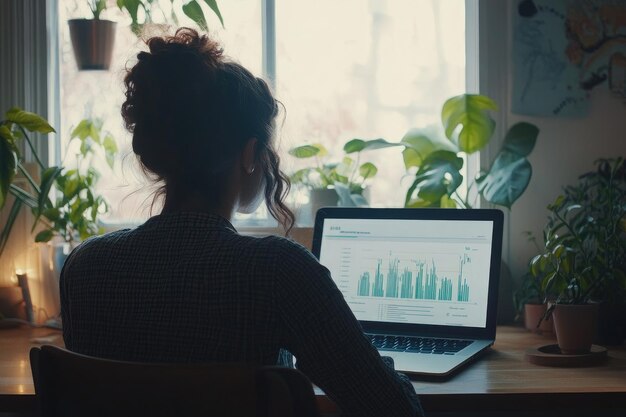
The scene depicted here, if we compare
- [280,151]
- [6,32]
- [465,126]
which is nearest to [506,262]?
[465,126]

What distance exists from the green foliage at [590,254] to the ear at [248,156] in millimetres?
802

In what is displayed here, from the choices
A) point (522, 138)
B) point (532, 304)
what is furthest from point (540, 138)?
point (532, 304)

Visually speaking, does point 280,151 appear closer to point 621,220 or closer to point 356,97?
point 621,220

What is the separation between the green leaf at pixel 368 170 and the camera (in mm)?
2188

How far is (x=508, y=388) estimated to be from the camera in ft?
4.45

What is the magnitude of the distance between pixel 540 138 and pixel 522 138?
4.8 inches

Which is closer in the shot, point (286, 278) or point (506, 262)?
point (286, 278)

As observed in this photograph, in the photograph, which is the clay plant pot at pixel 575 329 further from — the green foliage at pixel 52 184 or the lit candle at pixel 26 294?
the lit candle at pixel 26 294

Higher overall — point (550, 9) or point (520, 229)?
point (550, 9)

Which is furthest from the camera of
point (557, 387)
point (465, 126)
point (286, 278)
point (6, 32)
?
point (6, 32)

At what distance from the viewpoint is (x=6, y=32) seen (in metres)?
2.26

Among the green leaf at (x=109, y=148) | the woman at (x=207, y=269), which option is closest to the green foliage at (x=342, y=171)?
the green leaf at (x=109, y=148)

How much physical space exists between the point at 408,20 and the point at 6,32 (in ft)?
3.72

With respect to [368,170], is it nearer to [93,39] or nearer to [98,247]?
[93,39]
